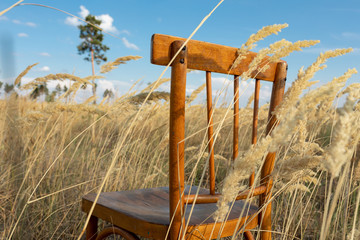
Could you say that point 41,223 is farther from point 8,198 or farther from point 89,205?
point 89,205

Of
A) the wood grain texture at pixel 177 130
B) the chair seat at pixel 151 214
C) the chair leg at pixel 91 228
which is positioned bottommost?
the chair leg at pixel 91 228

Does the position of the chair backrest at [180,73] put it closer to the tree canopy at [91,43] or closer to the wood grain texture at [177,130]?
the wood grain texture at [177,130]

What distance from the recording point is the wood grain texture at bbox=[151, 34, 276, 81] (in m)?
0.79

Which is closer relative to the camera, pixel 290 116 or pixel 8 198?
pixel 290 116

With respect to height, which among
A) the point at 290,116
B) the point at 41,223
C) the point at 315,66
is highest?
the point at 315,66

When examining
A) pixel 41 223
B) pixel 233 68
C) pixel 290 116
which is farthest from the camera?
pixel 41 223

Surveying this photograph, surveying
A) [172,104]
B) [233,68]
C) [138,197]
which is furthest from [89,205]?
[233,68]

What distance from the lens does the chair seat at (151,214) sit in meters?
0.91

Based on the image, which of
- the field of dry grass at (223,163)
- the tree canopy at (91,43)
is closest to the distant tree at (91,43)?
the tree canopy at (91,43)

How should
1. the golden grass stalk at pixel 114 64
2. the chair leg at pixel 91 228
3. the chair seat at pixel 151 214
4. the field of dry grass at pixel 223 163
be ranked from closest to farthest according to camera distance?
1. the field of dry grass at pixel 223 163
2. the chair seat at pixel 151 214
3. the chair leg at pixel 91 228
4. the golden grass stalk at pixel 114 64

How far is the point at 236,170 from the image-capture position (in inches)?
23.0

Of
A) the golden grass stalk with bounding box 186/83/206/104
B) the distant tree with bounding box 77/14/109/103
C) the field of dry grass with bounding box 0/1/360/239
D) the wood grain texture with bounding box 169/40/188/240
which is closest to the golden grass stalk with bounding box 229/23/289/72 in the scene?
the field of dry grass with bounding box 0/1/360/239

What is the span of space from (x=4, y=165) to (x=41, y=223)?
676 mm

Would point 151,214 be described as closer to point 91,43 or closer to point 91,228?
point 91,228
